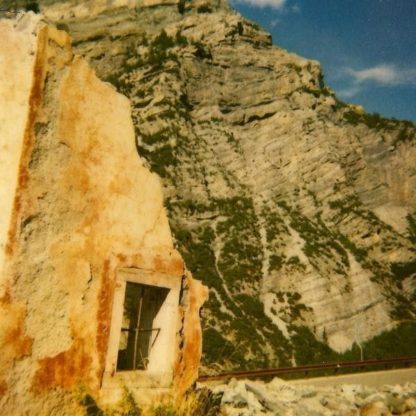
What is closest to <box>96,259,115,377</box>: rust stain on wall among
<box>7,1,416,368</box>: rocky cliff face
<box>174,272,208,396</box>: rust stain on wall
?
<box>174,272,208,396</box>: rust stain on wall

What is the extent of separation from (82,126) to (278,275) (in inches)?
940

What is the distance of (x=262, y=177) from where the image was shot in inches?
1380

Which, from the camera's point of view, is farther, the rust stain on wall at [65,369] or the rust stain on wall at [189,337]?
the rust stain on wall at [189,337]

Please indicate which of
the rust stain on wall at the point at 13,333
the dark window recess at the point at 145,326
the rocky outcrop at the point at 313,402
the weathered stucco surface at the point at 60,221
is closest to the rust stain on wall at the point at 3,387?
the weathered stucco surface at the point at 60,221

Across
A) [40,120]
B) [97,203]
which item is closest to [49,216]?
[97,203]

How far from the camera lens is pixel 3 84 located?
15.6 feet

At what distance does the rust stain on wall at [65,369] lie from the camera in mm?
4332

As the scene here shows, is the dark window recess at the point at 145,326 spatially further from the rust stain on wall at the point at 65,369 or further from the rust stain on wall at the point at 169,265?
the rust stain on wall at the point at 65,369

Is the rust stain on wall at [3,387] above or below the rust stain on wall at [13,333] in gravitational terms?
below

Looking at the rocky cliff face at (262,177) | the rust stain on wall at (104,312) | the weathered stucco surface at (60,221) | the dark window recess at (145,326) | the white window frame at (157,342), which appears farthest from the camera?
the rocky cliff face at (262,177)

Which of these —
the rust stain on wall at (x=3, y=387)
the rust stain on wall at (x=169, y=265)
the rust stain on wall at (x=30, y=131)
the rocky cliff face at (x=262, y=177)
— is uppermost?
the rocky cliff face at (x=262, y=177)

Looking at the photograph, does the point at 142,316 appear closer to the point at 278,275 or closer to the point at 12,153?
the point at 12,153

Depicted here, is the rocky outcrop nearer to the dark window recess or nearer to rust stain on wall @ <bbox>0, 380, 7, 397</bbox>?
the dark window recess

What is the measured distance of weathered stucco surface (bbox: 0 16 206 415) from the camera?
4.30 meters
